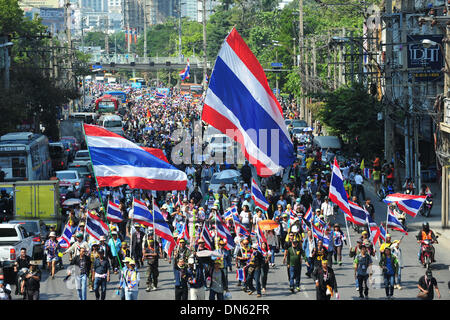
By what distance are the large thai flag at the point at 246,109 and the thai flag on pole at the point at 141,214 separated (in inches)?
236

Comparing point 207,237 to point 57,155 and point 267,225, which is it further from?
point 57,155

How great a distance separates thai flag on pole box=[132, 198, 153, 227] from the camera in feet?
69.1

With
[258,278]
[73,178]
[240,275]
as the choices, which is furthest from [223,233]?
[73,178]

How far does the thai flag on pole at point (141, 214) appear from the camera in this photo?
21047 mm

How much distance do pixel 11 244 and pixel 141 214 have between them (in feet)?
12.8

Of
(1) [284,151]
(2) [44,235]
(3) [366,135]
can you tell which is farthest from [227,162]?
(1) [284,151]

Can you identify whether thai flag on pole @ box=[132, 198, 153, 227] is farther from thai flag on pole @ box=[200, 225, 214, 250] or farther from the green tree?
the green tree

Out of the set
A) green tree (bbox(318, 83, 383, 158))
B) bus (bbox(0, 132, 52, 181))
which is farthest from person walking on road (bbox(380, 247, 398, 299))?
green tree (bbox(318, 83, 383, 158))

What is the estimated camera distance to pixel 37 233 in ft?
82.9

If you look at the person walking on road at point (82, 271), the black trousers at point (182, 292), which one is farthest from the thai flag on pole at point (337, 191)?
the person walking on road at point (82, 271)

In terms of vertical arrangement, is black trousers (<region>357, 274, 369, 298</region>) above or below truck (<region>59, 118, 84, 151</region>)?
below

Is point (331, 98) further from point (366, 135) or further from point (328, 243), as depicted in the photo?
point (328, 243)

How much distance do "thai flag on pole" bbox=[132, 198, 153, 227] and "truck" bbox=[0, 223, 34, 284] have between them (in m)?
3.12

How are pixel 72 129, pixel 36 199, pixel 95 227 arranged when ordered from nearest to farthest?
pixel 95 227 < pixel 36 199 < pixel 72 129
